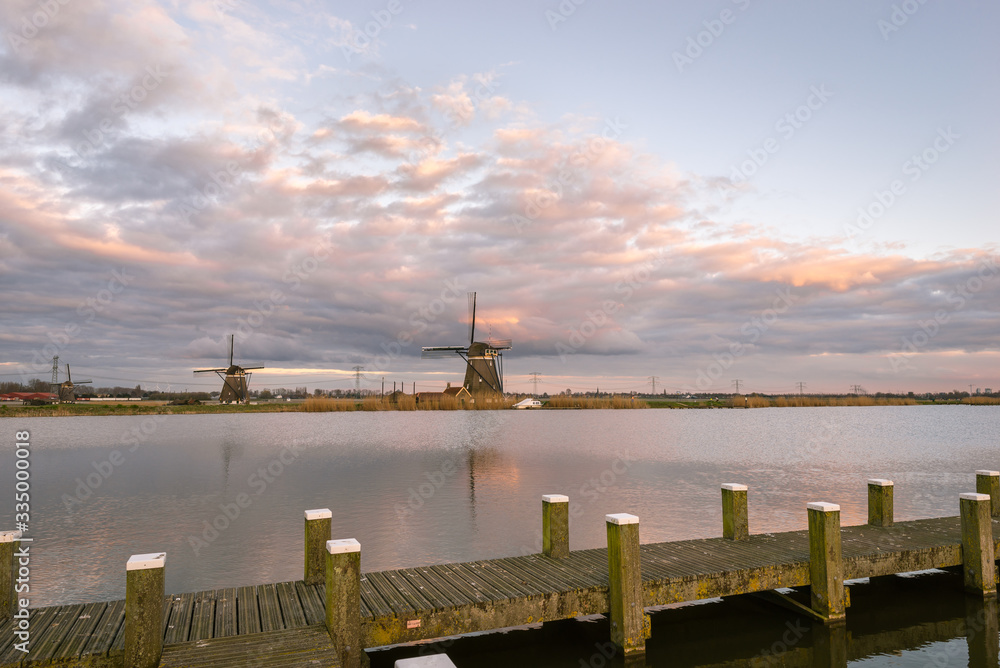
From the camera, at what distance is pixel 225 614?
23.9 feet

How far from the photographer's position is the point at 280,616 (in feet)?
23.7

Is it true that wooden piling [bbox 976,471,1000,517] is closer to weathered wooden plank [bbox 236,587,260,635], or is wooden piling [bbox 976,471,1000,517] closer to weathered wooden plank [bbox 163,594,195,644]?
weathered wooden plank [bbox 236,587,260,635]

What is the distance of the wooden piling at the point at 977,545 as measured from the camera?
10562 mm

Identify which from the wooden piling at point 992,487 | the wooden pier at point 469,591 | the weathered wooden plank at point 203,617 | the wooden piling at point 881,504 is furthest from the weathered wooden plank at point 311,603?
the wooden piling at point 992,487

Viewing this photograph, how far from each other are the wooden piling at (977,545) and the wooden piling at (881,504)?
1335 millimetres

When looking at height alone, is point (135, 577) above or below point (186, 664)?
above

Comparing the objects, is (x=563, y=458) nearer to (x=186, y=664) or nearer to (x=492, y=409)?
(x=186, y=664)

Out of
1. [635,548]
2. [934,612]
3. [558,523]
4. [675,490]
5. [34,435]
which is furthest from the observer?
[34,435]

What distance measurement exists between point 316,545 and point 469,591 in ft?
7.60

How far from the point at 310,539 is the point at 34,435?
179ft

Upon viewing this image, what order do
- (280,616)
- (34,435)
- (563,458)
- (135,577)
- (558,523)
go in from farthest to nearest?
(34,435)
(563,458)
(558,523)
(280,616)
(135,577)

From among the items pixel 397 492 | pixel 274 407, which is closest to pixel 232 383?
pixel 274 407

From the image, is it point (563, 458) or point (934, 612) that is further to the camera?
point (563, 458)

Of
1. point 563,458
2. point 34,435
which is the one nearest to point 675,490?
point 563,458
